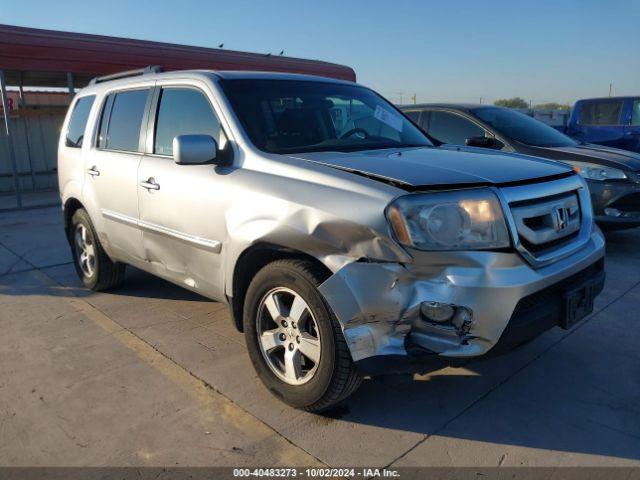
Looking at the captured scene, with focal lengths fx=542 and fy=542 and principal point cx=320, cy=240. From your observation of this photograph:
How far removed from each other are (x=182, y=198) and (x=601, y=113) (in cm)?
966

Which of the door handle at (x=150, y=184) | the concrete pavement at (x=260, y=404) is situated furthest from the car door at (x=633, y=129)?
the door handle at (x=150, y=184)

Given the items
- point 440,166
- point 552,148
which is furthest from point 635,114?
point 440,166

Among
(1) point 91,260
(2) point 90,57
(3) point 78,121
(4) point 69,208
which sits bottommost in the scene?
(1) point 91,260

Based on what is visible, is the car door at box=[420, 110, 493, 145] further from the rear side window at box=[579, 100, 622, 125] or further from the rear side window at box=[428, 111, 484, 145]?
the rear side window at box=[579, 100, 622, 125]

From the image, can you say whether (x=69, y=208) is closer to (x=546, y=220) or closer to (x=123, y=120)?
(x=123, y=120)

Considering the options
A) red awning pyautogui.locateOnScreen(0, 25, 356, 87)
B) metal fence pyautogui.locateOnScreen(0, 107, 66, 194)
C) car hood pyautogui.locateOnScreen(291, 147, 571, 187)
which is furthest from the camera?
metal fence pyautogui.locateOnScreen(0, 107, 66, 194)

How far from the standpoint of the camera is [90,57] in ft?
38.7

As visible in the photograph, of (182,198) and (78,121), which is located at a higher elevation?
(78,121)

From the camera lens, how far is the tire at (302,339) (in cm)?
262

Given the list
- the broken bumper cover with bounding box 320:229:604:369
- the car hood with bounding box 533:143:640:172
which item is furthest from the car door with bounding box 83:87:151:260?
the car hood with bounding box 533:143:640:172

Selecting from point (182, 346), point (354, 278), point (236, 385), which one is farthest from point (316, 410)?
point (182, 346)

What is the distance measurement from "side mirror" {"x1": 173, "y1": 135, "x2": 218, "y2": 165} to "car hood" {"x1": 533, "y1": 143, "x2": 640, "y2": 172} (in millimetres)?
4416

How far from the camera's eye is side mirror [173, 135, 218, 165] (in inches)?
121

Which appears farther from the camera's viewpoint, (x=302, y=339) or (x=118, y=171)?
(x=118, y=171)
